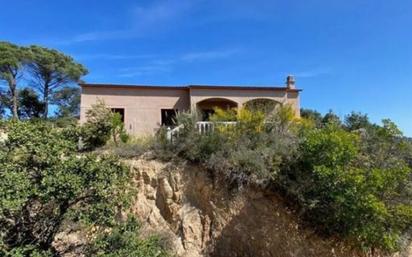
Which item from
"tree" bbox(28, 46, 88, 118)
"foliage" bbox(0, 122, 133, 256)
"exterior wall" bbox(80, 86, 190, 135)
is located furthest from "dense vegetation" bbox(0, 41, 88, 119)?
"foliage" bbox(0, 122, 133, 256)

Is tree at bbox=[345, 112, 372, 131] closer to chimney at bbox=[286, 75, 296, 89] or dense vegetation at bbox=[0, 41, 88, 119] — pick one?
chimney at bbox=[286, 75, 296, 89]

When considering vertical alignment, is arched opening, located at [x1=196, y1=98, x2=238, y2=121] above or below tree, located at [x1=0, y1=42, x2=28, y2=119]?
below

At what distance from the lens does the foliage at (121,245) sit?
443cm

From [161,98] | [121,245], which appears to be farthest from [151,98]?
[121,245]

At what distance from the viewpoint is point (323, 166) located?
653cm

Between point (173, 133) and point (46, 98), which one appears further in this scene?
point (46, 98)

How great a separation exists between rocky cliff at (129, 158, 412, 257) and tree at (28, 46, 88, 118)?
1894 cm

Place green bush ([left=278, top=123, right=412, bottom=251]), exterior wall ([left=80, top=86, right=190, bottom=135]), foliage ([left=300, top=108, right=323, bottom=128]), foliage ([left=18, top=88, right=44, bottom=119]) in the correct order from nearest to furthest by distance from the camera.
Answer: green bush ([left=278, top=123, right=412, bottom=251])
foliage ([left=300, top=108, right=323, bottom=128])
exterior wall ([left=80, top=86, right=190, bottom=135])
foliage ([left=18, top=88, right=44, bottom=119])

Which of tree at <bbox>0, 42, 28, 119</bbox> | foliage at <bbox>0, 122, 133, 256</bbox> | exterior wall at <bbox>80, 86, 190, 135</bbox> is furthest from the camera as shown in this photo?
tree at <bbox>0, 42, 28, 119</bbox>

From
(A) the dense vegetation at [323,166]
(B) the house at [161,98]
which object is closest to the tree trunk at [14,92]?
(B) the house at [161,98]

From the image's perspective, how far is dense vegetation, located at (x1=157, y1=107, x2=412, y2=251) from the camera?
6.33 meters

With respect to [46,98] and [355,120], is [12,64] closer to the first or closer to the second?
[46,98]

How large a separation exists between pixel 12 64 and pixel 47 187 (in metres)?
22.4

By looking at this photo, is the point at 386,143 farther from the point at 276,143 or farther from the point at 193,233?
the point at 193,233
